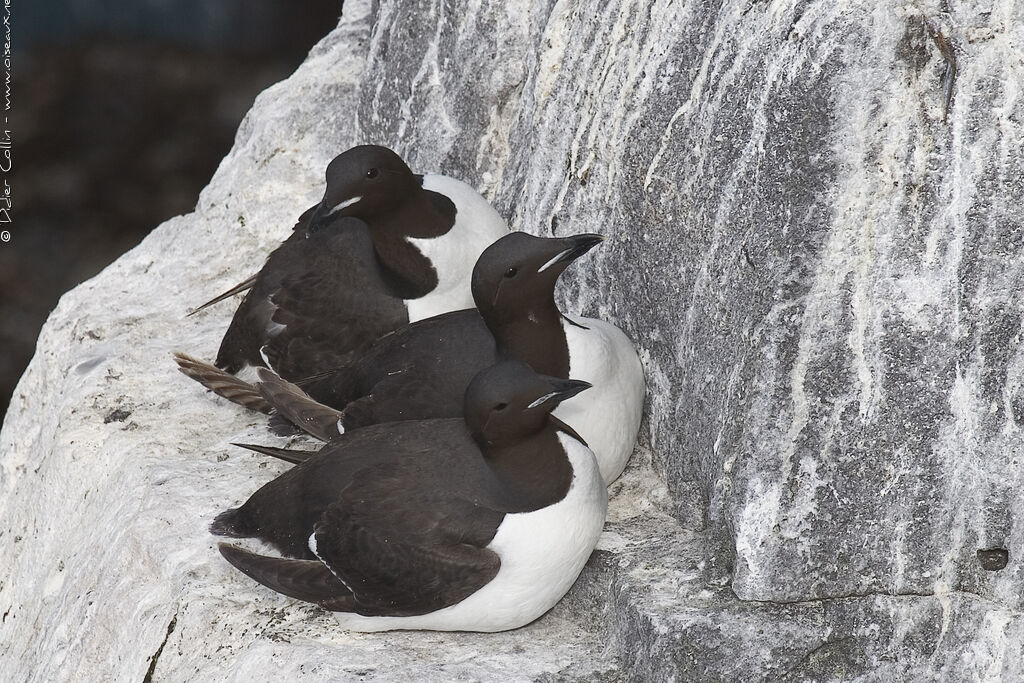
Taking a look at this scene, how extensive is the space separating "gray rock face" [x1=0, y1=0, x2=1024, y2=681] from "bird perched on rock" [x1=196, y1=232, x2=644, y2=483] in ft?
0.53

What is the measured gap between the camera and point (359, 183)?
4559mm

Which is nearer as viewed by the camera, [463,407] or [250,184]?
[463,407]

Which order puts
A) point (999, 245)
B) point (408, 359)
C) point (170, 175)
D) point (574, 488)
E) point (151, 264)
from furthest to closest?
point (170, 175) < point (151, 264) < point (408, 359) < point (574, 488) < point (999, 245)

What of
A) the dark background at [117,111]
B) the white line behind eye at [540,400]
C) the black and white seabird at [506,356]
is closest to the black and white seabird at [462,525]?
the white line behind eye at [540,400]

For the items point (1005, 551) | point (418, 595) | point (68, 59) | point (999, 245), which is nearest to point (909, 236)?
point (999, 245)

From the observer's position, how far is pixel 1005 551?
3533 millimetres

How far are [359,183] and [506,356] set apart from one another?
2.86 ft

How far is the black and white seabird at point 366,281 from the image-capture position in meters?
4.72

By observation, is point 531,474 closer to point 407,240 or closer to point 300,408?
point 300,408

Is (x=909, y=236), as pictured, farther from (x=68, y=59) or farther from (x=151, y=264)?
(x=68, y=59)

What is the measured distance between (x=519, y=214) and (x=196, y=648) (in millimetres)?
1981

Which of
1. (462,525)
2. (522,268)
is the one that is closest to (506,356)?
(522,268)

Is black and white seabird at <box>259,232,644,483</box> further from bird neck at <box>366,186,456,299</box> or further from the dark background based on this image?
the dark background

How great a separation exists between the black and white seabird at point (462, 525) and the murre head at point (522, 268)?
1.23 ft
